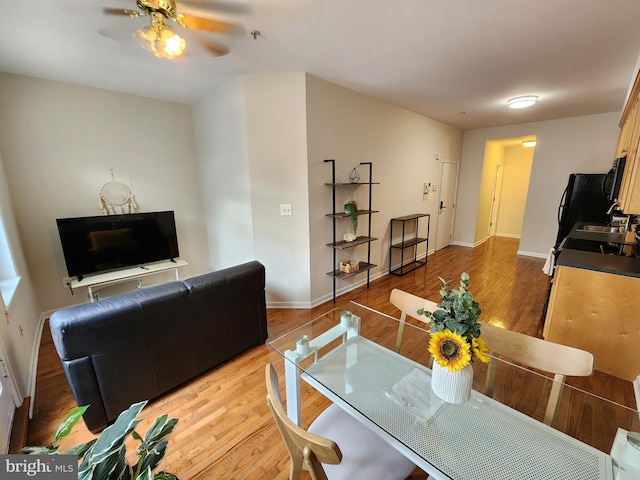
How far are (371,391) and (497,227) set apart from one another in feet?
25.1

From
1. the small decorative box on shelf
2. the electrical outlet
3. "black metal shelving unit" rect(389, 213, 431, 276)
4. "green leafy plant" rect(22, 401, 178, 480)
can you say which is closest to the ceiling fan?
the electrical outlet

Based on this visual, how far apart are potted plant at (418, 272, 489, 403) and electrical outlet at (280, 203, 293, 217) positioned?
222 centimetres

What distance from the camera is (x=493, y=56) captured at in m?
2.35

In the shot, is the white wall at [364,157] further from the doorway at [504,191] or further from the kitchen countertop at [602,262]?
the kitchen countertop at [602,262]

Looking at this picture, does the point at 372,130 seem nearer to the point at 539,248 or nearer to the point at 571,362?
the point at 571,362

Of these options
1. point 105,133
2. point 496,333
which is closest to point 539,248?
point 496,333

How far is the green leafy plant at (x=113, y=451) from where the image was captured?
0.73 m

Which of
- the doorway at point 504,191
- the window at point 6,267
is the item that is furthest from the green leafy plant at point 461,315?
the doorway at point 504,191

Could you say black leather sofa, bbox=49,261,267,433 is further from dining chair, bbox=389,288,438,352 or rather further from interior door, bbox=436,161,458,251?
interior door, bbox=436,161,458,251

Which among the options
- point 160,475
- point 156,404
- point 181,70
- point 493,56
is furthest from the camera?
point 181,70

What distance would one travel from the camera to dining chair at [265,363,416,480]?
762mm

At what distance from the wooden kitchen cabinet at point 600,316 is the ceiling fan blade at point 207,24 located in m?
3.06

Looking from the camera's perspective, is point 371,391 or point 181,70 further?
point 181,70

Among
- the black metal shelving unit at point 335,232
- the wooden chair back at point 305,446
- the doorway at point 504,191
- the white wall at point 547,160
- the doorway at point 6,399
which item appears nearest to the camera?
the wooden chair back at point 305,446
